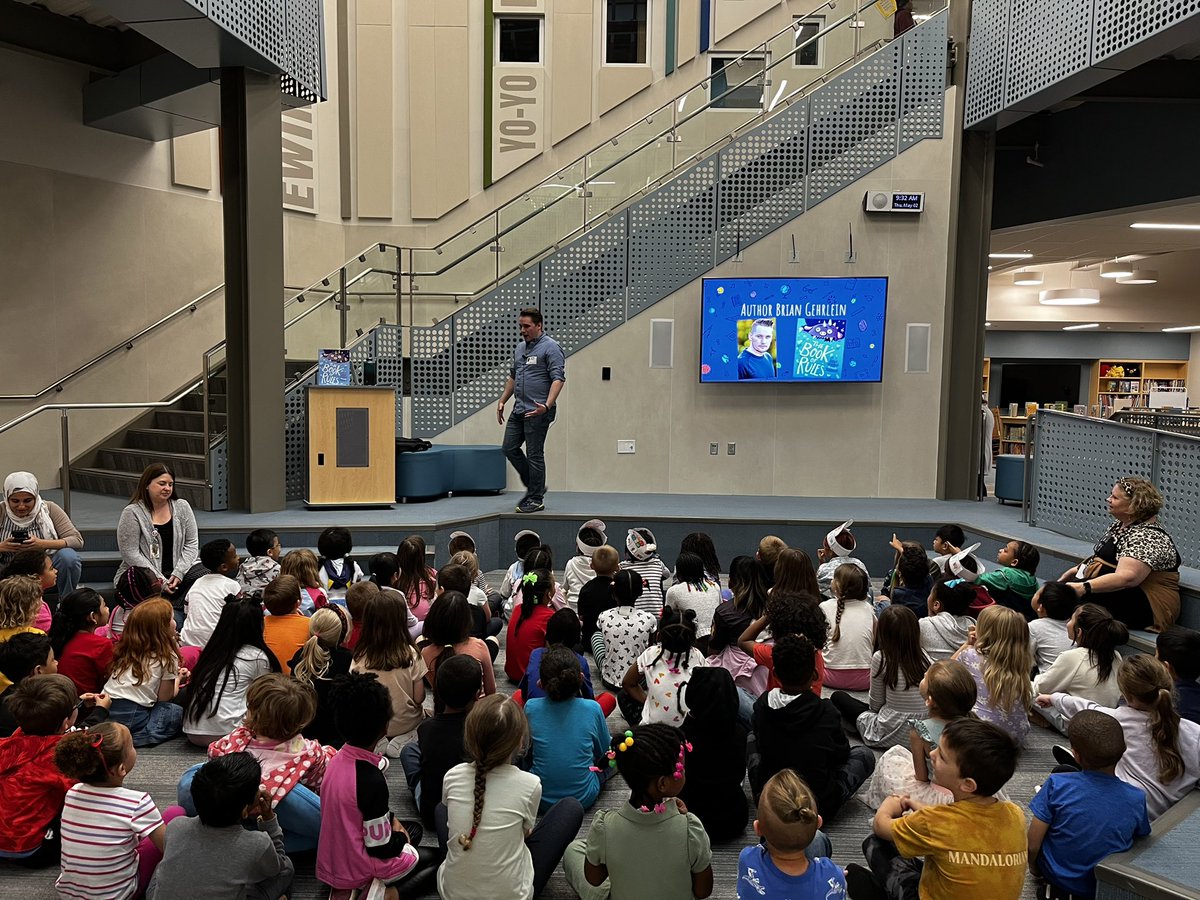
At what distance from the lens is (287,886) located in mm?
3092

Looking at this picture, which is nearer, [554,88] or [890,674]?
[890,674]

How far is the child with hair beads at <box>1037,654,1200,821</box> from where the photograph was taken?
11.4 feet

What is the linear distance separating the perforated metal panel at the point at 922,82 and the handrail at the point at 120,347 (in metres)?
7.88

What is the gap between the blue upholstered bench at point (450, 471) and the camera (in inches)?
364

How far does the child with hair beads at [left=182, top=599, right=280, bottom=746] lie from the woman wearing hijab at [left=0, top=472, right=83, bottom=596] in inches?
94.6

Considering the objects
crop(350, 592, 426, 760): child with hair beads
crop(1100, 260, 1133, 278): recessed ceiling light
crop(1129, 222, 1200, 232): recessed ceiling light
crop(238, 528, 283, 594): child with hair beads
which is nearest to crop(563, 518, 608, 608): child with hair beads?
crop(238, 528, 283, 594): child with hair beads

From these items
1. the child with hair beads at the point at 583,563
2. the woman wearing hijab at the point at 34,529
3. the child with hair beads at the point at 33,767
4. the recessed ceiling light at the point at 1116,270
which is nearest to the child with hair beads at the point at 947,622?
the child with hair beads at the point at 583,563

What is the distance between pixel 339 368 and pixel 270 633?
15.1ft

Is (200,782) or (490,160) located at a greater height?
(490,160)

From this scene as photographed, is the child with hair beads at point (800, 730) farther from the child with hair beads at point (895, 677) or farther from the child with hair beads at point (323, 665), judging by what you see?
the child with hair beads at point (323, 665)

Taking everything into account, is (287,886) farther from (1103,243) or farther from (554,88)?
→ (1103,243)

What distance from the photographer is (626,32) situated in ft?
43.3

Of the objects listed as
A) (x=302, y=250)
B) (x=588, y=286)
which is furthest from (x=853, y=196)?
(x=302, y=250)

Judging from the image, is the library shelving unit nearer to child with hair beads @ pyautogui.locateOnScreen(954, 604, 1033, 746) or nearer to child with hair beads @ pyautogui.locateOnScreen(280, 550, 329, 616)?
child with hair beads @ pyautogui.locateOnScreen(954, 604, 1033, 746)
